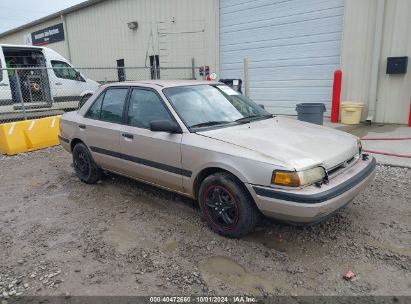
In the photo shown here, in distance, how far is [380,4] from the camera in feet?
26.1

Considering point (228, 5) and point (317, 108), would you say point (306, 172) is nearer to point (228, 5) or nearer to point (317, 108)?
point (317, 108)

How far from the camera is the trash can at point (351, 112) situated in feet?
27.5

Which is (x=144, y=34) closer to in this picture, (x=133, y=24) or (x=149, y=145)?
(x=133, y=24)

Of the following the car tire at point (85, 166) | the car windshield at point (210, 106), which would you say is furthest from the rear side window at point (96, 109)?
the car windshield at point (210, 106)

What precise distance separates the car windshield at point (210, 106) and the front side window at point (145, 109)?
152 mm

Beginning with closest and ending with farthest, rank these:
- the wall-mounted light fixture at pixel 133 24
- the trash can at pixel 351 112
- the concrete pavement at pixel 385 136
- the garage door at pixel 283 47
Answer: the concrete pavement at pixel 385 136, the trash can at pixel 351 112, the garage door at pixel 283 47, the wall-mounted light fixture at pixel 133 24

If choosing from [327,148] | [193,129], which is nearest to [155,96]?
[193,129]

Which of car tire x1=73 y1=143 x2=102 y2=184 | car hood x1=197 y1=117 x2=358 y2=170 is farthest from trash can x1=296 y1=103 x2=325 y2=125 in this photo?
car tire x1=73 y1=143 x2=102 y2=184

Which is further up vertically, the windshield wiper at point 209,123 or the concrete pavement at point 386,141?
the windshield wiper at point 209,123

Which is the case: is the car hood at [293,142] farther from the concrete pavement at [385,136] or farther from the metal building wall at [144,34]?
the metal building wall at [144,34]

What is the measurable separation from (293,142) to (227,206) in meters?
0.91

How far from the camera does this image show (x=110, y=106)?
4.71 m

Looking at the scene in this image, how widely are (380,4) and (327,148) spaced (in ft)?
21.2

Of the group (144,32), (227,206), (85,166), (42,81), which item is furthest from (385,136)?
(144,32)
